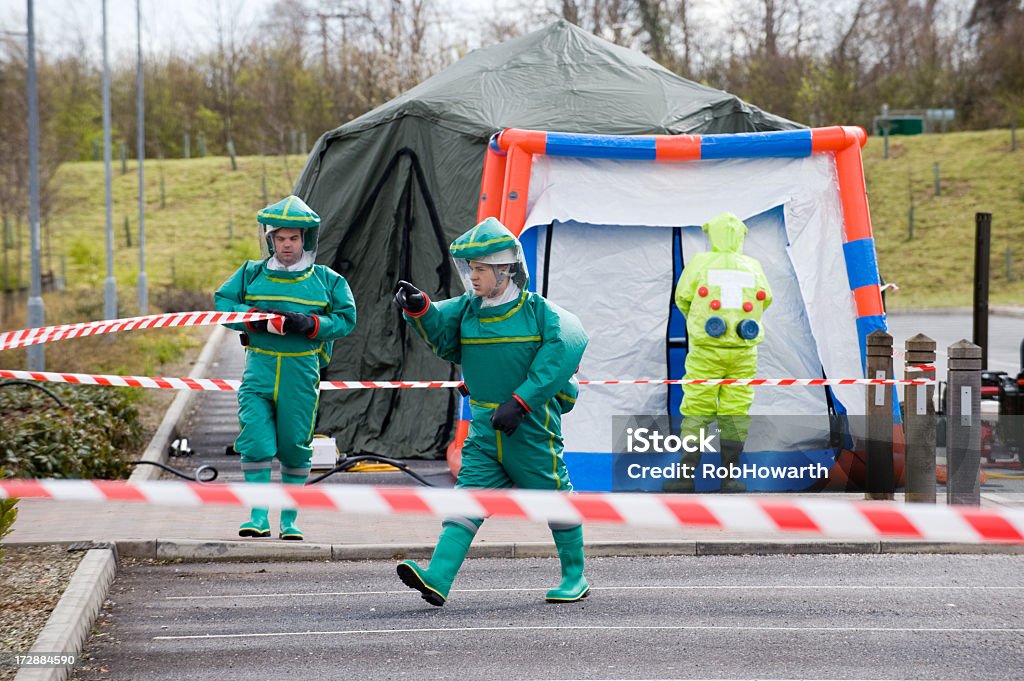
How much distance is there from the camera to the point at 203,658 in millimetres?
5391

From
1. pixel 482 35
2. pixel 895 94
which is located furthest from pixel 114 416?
pixel 895 94

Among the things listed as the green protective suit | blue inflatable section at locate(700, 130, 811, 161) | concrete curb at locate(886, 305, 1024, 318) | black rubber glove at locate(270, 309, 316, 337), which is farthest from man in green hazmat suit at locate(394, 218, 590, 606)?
concrete curb at locate(886, 305, 1024, 318)

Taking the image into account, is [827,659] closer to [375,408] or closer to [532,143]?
[532,143]

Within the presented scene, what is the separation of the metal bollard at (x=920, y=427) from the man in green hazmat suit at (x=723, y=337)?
1.00 metres

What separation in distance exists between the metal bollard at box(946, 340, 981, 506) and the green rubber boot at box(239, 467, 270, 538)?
3.88 metres

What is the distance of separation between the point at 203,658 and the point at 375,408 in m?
6.15

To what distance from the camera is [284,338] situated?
7359 mm

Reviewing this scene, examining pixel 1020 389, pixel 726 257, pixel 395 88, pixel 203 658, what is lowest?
pixel 203 658

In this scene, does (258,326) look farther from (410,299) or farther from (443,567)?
(443,567)

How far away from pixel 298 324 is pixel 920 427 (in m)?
3.74

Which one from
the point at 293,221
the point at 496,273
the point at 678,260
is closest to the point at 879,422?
the point at 678,260

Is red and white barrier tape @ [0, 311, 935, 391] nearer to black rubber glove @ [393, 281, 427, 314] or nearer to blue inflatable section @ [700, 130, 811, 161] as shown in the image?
black rubber glove @ [393, 281, 427, 314]

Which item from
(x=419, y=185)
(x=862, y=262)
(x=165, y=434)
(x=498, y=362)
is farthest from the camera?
(x=165, y=434)

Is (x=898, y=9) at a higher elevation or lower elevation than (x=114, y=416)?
higher
